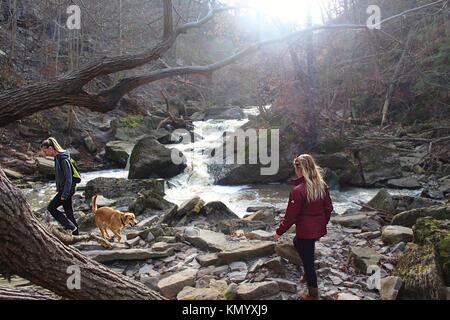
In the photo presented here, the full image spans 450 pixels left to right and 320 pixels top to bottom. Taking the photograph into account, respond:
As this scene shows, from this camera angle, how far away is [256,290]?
4.51 m

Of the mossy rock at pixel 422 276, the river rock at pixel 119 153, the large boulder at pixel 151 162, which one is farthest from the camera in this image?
the river rock at pixel 119 153

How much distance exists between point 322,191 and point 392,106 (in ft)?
66.9

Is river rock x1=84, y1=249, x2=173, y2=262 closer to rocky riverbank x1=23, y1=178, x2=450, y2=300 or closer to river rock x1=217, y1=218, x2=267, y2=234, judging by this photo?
rocky riverbank x1=23, y1=178, x2=450, y2=300

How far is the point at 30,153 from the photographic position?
16.4 metres

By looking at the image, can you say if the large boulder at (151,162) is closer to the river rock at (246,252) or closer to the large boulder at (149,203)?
the large boulder at (149,203)

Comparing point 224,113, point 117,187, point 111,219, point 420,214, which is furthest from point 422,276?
point 224,113

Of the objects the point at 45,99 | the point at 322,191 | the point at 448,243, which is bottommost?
the point at 448,243

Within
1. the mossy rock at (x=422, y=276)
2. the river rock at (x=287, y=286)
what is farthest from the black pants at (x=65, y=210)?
the mossy rock at (x=422, y=276)

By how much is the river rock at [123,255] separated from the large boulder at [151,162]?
28.1 feet

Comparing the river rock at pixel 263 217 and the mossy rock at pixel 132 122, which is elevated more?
the mossy rock at pixel 132 122

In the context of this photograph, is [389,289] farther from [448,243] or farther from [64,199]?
[64,199]

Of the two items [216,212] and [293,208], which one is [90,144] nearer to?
[216,212]

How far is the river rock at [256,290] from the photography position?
4.44m
